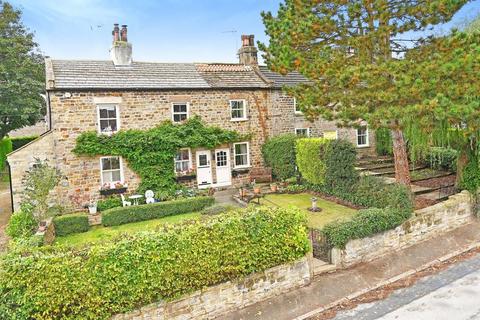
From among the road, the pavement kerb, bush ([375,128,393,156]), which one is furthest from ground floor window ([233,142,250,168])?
the road

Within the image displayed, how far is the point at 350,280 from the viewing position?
1038cm

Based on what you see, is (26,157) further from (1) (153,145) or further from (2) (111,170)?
(1) (153,145)

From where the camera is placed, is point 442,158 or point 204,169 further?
point 204,169

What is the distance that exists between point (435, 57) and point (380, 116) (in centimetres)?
274

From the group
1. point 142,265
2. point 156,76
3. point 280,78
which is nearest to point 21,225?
point 142,265

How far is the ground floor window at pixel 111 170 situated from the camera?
19.3 metres

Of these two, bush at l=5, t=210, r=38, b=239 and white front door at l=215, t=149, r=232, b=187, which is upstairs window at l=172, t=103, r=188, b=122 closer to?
white front door at l=215, t=149, r=232, b=187

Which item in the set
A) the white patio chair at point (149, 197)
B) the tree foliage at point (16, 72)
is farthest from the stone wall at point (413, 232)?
the tree foliage at point (16, 72)

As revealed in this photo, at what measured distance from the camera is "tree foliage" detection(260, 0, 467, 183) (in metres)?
12.1

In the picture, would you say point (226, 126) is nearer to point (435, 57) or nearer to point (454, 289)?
point (435, 57)

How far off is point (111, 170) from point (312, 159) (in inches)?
431

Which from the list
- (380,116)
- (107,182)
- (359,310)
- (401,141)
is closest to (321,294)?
(359,310)

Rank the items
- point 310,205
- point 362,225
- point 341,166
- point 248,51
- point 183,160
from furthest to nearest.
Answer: point 248,51, point 183,160, point 310,205, point 341,166, point 362,225

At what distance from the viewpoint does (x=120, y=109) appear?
19.4 m
